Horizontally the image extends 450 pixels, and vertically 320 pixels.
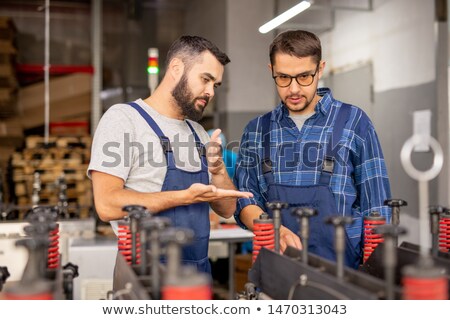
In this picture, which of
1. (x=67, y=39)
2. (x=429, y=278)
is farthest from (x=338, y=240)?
(x=67, y=39)

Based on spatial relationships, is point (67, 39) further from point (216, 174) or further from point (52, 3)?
point (216, 174)

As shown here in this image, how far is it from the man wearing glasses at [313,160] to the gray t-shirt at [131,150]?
335mm

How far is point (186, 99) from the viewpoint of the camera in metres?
1.91

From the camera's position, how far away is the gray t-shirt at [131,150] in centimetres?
173

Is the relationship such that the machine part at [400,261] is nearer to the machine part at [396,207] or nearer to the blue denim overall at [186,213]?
the machine part at [396,207]

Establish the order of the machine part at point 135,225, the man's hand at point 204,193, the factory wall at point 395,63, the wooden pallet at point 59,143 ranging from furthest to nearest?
the wooden pallet at point 59,143, the factory wall at point 395,63, the man's hand at point 204,193, the machine part at point 135,225

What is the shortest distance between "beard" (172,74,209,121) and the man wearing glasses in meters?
0.30

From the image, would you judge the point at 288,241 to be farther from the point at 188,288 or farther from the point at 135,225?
the point at 188,288

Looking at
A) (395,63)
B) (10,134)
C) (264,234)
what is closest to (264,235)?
(264,234)

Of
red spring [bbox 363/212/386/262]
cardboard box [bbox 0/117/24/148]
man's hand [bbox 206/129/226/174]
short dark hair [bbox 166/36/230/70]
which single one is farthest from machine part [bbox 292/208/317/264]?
cardboard box [bbox 0/117/24/148]

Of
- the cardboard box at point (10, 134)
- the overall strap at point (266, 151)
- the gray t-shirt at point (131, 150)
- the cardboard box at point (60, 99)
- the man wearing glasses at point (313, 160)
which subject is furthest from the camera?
the cardboard box at point (60, 99)

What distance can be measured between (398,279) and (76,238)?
270 centimetres

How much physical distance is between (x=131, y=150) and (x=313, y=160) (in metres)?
0.67

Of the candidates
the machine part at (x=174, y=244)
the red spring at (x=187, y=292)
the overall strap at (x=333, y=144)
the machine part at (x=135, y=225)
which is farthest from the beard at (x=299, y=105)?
the red spring at (x=187, y=292)
